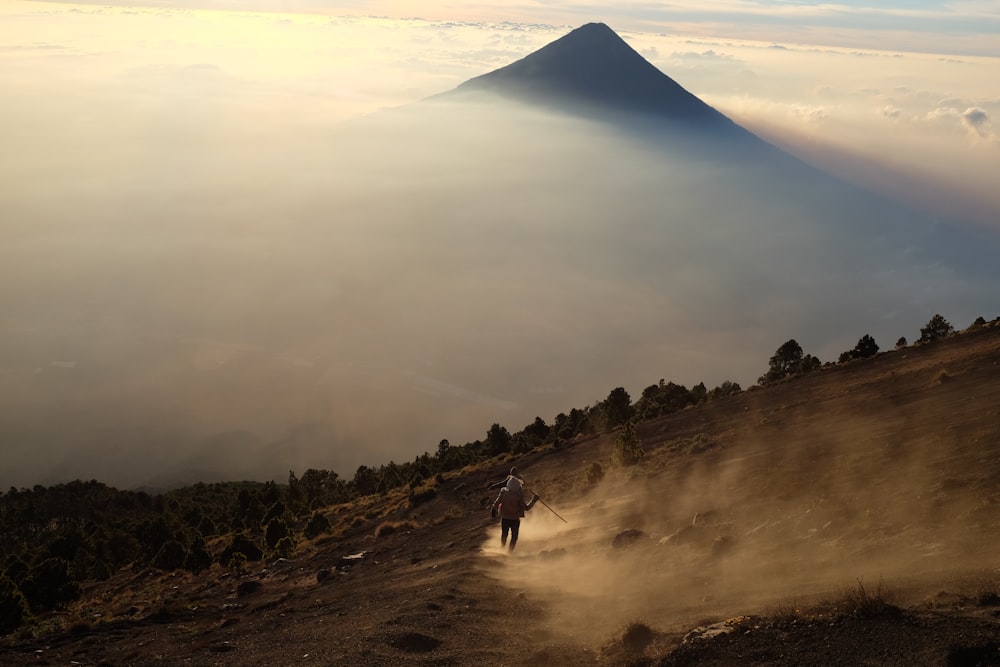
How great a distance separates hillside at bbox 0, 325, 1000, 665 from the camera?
8906mm

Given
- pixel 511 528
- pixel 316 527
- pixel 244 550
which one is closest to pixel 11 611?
pixel 244 550

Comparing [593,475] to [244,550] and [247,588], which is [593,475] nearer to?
[247,588]

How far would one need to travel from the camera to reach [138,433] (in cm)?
19962

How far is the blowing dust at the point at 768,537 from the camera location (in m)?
10.6

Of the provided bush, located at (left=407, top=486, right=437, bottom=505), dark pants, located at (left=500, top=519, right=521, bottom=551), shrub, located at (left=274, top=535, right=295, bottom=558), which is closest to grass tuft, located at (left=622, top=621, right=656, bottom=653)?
dark pants, located at (left=500, top=519, right=521, bottom=551)

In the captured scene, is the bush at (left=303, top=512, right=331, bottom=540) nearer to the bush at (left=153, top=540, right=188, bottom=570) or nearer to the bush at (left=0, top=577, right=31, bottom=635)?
the bush at (left=153, top=540, right=188, bottom=570)

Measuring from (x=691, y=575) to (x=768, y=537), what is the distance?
1.77 m

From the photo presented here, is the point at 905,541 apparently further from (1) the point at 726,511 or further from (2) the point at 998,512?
(1) the point at 726,511

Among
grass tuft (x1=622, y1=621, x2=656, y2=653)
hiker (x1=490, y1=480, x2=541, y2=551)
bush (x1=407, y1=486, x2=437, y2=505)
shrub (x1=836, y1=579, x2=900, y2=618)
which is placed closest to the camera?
shrub (x1=836, y1=579, x2=900, y2=618)

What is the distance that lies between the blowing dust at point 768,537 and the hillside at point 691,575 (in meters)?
0.05

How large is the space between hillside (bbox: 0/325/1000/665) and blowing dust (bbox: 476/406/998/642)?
51mm

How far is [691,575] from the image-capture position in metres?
12.3

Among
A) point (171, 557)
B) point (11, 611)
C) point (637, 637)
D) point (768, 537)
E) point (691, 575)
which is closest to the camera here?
point (637, 637)

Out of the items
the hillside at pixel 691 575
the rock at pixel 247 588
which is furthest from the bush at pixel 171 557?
the rock at pixel 247 588
